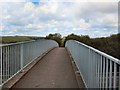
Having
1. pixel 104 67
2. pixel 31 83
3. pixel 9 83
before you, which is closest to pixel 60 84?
pixel 31 83

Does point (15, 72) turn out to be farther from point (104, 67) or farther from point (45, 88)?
point (104, 67)

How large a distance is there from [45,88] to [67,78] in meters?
1.88

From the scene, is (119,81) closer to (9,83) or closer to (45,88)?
(45,88)

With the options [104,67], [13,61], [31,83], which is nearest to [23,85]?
[31,83]

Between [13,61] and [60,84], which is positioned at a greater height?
[13,61]

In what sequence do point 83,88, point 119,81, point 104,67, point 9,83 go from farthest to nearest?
point 9,83 < point 83,88 < point 104,67 < point 119,81

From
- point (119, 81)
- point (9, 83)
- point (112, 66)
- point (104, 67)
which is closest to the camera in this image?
point (119, 81)

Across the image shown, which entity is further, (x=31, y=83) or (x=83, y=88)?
(x=31, y=83)

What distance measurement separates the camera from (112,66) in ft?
11.8

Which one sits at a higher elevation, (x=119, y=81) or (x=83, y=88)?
(x=119, y=81)

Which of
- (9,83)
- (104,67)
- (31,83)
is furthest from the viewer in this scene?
(31,83)

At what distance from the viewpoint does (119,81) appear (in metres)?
3.24

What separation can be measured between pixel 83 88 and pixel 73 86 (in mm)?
747

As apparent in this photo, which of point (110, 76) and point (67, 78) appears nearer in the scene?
point (110, 76)
